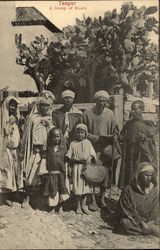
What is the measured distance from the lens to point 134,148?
2564 mm

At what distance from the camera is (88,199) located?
2604 millimetres

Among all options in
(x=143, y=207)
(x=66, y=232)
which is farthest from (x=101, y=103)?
(x=66, y=232)

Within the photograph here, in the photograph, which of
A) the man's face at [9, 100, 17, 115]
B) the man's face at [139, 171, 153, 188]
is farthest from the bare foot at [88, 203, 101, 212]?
the man's face at [9, 100, 17, 115]

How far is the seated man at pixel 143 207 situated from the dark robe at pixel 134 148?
1.4 inches

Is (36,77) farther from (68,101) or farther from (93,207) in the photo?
(93,207)

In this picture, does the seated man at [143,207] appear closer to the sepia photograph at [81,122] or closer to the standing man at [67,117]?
the sepia photograph at [81,122]

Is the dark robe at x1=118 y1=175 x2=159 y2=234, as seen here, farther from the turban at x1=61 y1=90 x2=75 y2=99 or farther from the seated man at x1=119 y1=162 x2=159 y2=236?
the turban at x1=61 y1=90 x2=75 y2=99

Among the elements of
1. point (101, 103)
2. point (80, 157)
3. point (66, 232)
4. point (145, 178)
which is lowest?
point (66, 232)

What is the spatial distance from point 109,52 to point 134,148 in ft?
1.91

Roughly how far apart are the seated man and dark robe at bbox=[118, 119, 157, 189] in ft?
0.12

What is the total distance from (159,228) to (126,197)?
0.26 metres

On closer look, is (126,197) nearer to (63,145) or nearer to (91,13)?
(63,145)

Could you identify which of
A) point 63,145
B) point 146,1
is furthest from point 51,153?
point 146,1

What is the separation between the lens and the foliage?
256 centimetres
